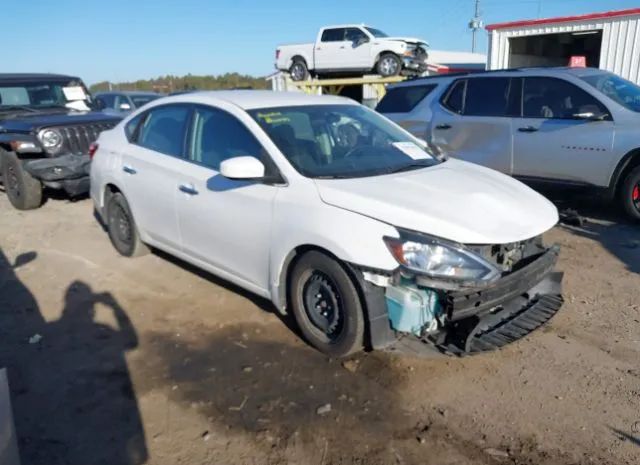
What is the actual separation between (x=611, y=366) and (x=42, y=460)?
131 inches

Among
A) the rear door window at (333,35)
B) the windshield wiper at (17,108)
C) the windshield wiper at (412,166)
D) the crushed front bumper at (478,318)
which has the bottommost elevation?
the crushed front bumper at (478,318)

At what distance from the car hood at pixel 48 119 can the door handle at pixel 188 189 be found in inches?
174

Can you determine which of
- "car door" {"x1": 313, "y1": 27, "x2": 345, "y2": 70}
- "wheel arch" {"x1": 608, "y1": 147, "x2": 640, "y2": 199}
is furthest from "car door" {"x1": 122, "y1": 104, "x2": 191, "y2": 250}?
"car door" {"x1": 313, "y1": 27, "x2": 345, "y2": 70}

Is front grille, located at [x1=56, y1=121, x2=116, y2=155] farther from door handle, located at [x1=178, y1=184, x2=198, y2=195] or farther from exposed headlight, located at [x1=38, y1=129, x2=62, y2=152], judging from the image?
door handle, located at [x1=178, y1=184, x2=198, y2=195]

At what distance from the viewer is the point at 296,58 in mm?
16875

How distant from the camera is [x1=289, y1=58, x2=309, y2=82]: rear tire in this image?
1684cm

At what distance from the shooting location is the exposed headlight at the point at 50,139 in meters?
7.59

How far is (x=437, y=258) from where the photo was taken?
306cm

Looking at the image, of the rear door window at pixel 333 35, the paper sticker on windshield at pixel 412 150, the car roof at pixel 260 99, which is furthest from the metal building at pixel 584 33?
the car roof at pixel 260 99

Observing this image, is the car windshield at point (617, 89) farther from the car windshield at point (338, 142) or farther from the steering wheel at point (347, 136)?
the steering wheel at point (347, 136)

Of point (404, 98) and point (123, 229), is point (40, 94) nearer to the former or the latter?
point (123, 229)

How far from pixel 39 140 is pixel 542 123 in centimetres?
669

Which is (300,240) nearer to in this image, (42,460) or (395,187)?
(395,187)

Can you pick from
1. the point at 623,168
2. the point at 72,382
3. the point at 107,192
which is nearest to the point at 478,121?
the point at 623,168
